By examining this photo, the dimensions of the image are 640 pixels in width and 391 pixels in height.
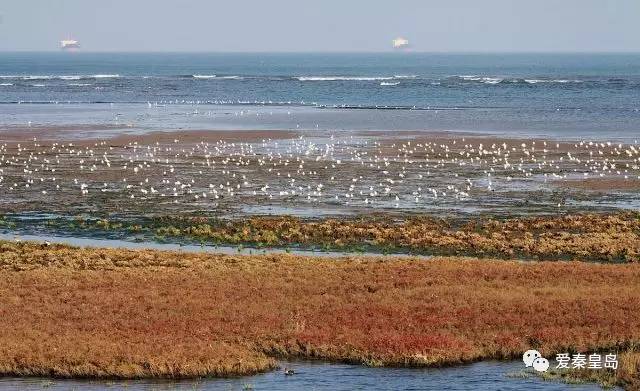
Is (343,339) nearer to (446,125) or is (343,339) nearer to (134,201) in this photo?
(134,201)

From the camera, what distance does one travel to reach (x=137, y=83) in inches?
7392

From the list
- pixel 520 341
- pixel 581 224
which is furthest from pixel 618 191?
pixel 520 341

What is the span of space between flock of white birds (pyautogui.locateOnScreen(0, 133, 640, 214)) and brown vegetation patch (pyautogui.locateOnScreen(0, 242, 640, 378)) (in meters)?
14.3

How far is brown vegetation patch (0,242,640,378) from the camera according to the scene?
24172 millimetres

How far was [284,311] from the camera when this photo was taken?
27.6 meters

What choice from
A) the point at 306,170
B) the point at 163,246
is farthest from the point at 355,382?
the point at 306,170

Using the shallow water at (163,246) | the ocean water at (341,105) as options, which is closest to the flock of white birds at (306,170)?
the shallow water at (163,246)

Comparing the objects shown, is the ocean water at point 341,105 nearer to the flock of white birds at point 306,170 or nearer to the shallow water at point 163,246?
the flock of white birds at point 306,170

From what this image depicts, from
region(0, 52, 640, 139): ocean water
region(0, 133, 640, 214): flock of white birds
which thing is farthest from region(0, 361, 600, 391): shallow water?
region(0, 52, 640, 139): ocean water

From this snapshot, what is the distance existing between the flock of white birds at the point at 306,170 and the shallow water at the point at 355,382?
23.6 m

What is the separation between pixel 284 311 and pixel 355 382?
5092mm

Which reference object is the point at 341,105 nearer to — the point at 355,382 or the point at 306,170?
the point at 306,170

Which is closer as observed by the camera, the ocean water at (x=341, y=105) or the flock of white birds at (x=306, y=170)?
the flock of white birds at (x=306, y=170)

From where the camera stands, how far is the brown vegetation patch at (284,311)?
2417 cm
